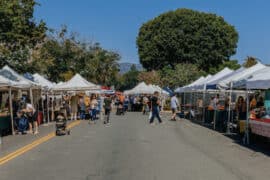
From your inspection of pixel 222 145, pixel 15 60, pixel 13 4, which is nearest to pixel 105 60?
pixel 15 60

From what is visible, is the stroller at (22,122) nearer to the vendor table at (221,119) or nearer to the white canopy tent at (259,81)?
the vendor table at (221,119)

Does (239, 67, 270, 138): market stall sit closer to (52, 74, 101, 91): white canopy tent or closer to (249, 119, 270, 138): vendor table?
(249, 119, 270, 138): vendor table

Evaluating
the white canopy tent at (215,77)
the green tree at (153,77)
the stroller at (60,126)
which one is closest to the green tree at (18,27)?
the stroller at (60,126)

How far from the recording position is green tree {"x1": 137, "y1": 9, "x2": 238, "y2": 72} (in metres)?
68.1

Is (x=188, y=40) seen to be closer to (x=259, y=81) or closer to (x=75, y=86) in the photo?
(x=75, y=86)

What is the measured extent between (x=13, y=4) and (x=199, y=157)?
14385mm

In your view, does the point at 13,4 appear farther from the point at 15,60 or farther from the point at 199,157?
the point at 199,157

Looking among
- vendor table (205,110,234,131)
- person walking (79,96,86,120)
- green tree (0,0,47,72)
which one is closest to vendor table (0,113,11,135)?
green tree (0,0,47,72)

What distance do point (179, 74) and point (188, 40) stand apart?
459 cm

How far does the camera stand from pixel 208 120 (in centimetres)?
3216

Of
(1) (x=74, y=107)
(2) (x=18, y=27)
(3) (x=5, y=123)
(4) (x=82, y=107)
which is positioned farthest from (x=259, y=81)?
(1) (x=74, y=107)

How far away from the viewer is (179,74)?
68.1 meters

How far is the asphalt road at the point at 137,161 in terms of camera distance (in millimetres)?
10734

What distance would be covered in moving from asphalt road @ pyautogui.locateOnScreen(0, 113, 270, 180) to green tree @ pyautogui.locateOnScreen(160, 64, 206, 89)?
157ft
